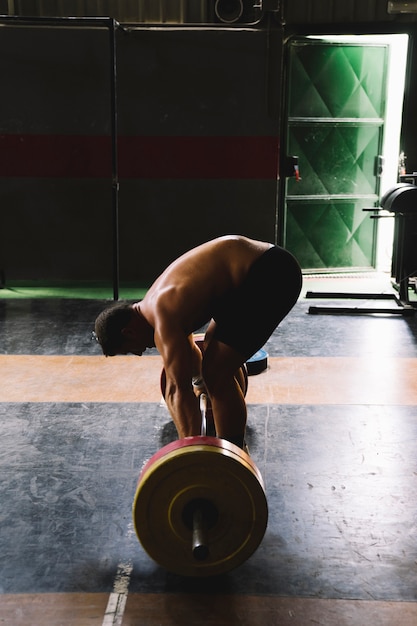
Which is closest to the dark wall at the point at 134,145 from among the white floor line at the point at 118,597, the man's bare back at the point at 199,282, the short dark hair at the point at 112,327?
the man's bare back at the point at 199,282

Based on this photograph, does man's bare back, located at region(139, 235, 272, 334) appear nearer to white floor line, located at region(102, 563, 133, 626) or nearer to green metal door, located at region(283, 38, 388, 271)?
white floor line, located at region(102, 563, 133, 626)

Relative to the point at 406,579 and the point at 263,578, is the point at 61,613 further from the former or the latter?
the point at 406,579

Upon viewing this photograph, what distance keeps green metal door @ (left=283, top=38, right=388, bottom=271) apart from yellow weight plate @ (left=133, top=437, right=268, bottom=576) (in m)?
5.03

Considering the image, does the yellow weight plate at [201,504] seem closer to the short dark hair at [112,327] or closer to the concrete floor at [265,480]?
the concrete floor at [265,480]

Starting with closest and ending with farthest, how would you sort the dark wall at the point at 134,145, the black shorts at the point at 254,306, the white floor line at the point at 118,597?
the white floor line at the point at 118,597 → the black shorts at the point at 254,306 → the dark wall at the point at 134,145

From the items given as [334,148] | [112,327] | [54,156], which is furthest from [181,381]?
[334,148]

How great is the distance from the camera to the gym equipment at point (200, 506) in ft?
6.45

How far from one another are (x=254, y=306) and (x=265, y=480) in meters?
0.74

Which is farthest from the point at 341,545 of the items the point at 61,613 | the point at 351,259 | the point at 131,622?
the point at 351,259

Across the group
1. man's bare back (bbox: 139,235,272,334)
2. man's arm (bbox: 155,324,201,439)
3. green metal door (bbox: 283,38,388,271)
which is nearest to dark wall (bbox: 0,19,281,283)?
green metal door (bbox: 283,38,388,271)

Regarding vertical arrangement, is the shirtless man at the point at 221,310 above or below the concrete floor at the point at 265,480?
above

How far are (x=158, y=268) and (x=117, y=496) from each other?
4.21 metres

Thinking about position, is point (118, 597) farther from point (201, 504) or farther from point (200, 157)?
point (200, 157)

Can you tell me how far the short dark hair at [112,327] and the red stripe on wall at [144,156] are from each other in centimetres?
412
